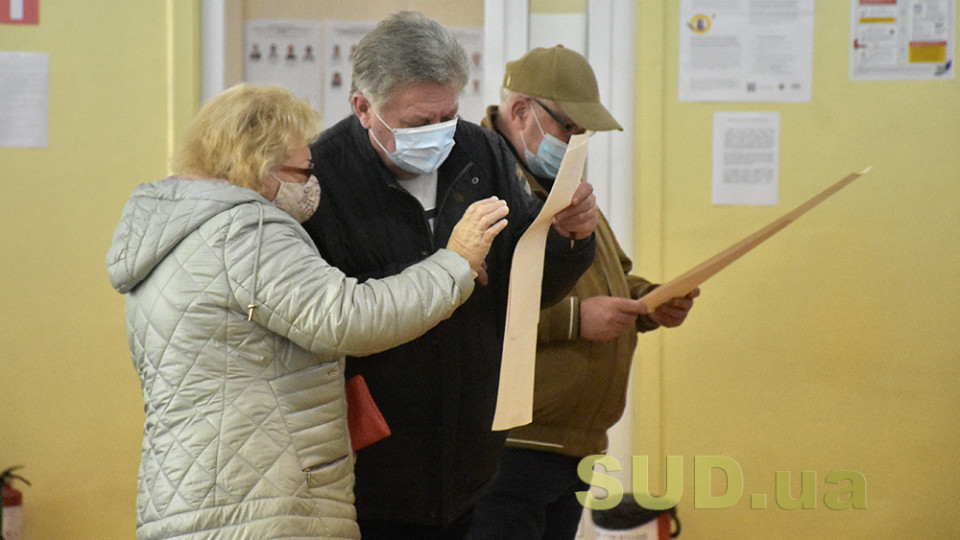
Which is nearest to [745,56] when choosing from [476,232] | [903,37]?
[903,37]

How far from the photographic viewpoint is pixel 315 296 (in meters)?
1.43

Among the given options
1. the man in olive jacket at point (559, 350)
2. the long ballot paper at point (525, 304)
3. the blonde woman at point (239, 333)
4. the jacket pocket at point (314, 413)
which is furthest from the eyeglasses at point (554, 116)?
the jacket pocket at point (314, 413)

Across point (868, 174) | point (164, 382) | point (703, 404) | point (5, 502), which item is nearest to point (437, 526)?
point (164, 382)

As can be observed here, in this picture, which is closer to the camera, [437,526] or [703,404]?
[437,526]

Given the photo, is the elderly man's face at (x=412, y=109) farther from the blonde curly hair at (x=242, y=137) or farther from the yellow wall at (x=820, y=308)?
the yellow wall at (x=820, y=308)

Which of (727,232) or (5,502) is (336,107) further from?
(5,502)

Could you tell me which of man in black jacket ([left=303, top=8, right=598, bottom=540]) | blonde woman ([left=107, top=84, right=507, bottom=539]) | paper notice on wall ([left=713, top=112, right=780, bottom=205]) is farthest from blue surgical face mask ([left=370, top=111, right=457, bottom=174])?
paper notice on wall ([left=713, top=112, right=780, bottom=205])

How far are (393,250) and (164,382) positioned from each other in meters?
0.51

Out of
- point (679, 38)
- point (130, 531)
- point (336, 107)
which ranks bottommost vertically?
point (130, 531)

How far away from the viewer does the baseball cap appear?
2307 mm

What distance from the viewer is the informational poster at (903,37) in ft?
10.6

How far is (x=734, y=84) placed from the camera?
3.24 m

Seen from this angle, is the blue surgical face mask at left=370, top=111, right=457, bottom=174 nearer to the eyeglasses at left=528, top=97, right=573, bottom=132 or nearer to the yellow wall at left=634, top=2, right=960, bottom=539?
the eyeglasses at left=528, top=97, right=573, bottom=132

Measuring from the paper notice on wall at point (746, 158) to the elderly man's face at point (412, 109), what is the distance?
165 centimetres
